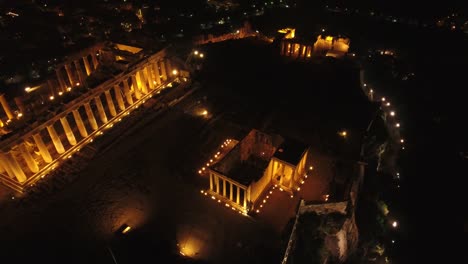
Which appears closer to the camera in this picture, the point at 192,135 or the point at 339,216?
the point at 339,216

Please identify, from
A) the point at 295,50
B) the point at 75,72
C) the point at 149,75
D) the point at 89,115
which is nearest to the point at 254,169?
the point at 89,115

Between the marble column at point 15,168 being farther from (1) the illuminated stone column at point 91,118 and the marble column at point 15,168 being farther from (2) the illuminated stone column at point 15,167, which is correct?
(1) the illuminated stone column at point 91,118

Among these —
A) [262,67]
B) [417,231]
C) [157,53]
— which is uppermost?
[157,53]

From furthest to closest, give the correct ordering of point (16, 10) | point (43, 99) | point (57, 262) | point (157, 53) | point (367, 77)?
point (16, 10) < point (367, 77) < point (157, 53) < point (43, 99) < point (57, 262)

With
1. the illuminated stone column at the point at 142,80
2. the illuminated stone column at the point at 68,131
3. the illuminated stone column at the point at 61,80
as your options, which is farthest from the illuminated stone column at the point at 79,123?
the illuminated stone column at the point at 61,80

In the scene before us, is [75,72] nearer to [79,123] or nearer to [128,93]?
[128,93]

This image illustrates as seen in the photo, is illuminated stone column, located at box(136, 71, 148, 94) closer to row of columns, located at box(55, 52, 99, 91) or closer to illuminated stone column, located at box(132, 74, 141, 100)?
illuminated stone column, located at box(132, 74, 141, 100)

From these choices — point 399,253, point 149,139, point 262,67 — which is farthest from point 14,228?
point 399,253

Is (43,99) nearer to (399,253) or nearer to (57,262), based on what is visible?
(57,262)
